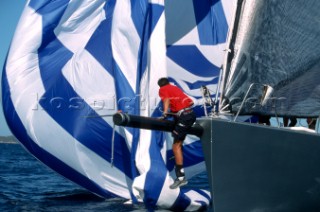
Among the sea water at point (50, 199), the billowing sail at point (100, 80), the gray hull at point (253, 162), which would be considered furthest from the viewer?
the billowing sail at point (100, 80)

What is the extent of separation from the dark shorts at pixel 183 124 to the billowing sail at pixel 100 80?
244 centimetres

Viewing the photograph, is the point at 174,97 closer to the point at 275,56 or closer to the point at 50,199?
the point at 275,56

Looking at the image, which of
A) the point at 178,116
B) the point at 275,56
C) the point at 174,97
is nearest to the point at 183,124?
the point at 178,116

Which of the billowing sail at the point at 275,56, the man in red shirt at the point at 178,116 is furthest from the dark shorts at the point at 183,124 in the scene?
the billowing sail at the point at 275,56

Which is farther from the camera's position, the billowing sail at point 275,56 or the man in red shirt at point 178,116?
the man in red shirt at point 178,116

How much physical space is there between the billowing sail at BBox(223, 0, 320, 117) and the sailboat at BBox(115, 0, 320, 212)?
0.01 metres

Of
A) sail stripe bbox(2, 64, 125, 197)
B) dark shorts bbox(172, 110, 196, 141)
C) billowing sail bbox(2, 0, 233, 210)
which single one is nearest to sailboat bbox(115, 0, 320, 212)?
dark shorts bbox(172, 110, 196, 141)

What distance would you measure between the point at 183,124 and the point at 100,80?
3921 millimetres

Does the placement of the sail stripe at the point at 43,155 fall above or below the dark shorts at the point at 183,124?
below

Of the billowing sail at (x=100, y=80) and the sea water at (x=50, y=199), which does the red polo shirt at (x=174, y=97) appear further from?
the sea water at (x=50, y=199)

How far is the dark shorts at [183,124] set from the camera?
7.32m

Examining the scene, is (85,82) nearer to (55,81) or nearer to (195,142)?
(55,81)

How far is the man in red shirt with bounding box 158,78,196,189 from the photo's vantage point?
24.1ft

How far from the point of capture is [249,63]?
23.3 ft
